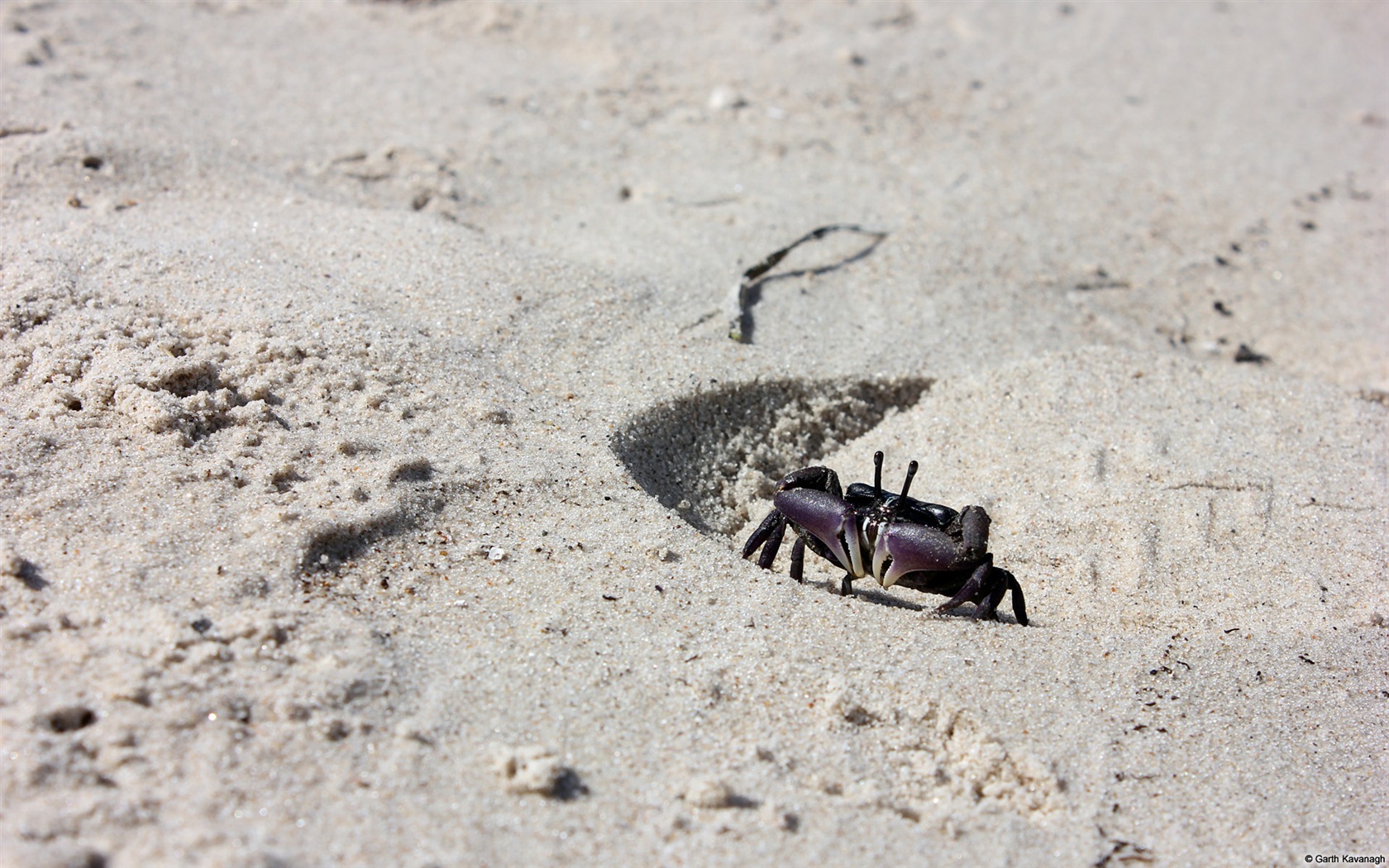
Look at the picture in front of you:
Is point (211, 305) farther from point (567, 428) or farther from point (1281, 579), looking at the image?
point (1281, 579)

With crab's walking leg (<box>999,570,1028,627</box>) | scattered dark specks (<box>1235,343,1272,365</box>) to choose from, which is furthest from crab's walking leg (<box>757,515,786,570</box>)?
scattered dark specks (<box>1235,343,1272,365</box>)

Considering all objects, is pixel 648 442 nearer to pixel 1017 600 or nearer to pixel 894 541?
pixel 894 541

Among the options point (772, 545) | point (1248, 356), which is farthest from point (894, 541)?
point (1248, 356)

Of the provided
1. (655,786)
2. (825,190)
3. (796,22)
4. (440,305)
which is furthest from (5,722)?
(796,22)

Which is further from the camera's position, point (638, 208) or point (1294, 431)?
point (638, 208)

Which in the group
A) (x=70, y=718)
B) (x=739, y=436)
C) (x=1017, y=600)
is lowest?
(x=1017, y=600)
